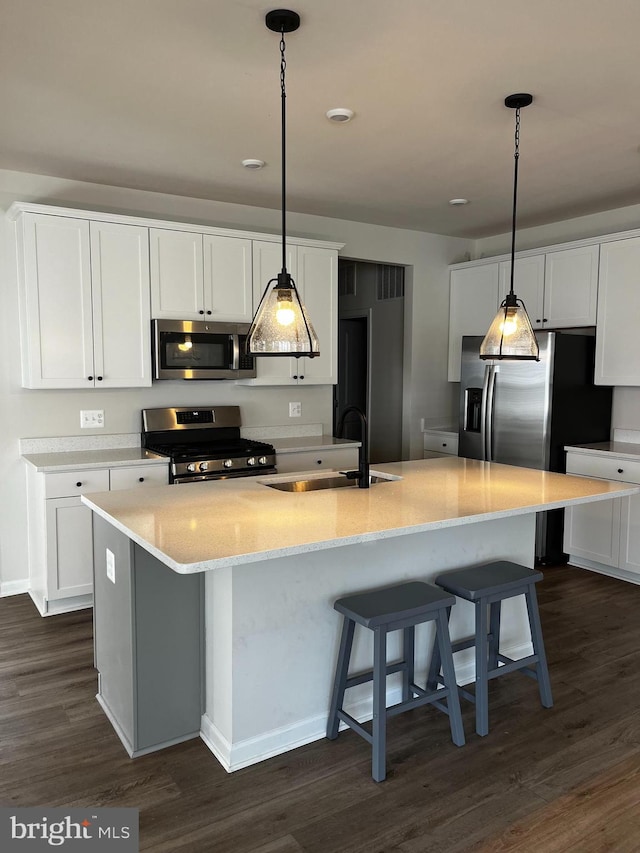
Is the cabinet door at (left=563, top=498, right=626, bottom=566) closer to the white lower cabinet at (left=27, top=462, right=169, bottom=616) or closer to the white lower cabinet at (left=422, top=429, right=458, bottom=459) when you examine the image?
the white lower cabinet at (left=422, top=429, right=458, bottom=459)

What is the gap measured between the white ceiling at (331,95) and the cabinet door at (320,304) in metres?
0.47

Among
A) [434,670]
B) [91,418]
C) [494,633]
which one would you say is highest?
[91,418]

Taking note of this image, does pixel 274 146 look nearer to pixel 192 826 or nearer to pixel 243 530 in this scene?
pixel 243 530

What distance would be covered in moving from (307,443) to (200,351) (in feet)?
3.36

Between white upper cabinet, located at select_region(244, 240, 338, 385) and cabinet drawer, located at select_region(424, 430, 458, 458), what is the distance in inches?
48.9

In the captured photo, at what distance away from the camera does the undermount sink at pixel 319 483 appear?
309cm

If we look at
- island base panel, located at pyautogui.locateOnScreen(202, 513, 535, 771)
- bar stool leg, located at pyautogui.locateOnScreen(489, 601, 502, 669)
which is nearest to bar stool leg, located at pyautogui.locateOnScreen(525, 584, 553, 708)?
bar stool leg, located at pyautogui.locateOnScreen(489, 601, 502, 669)

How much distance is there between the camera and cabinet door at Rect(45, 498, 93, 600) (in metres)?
3.66

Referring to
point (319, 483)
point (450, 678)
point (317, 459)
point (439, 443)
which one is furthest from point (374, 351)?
point (450, 678)

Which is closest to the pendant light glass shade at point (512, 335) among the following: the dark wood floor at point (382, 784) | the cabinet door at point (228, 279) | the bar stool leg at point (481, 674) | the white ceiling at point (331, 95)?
the white ceiling at point (331, 95)

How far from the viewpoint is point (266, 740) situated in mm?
2385

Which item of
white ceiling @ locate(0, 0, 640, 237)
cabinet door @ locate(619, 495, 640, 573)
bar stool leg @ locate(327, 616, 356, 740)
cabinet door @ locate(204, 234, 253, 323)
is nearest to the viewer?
white ceiling @ locate(0, 0, 640, 237)
